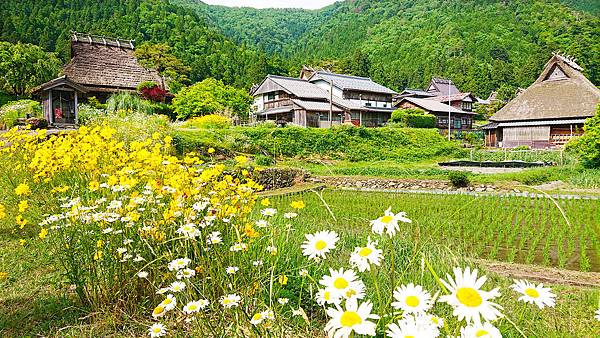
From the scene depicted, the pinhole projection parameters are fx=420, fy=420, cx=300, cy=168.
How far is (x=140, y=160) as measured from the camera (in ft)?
11.7

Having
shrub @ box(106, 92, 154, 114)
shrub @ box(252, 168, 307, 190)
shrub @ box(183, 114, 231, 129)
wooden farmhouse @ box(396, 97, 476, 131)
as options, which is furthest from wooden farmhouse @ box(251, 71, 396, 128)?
shrub @ box(252, 168, 307, 190)

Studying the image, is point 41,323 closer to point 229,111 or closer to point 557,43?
point 229,111

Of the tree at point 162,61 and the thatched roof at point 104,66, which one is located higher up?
the tree at point 162,61

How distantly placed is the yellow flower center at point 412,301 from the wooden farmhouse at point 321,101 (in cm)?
2967

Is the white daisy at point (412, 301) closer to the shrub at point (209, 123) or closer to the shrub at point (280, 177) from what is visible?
the shrub at point (280, 177)

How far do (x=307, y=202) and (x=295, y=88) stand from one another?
1013 inches

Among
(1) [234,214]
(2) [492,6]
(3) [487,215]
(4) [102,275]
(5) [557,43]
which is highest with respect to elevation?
(2) [492,6]

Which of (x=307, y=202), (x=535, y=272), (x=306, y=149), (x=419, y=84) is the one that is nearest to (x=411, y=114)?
(x=306, y=149)

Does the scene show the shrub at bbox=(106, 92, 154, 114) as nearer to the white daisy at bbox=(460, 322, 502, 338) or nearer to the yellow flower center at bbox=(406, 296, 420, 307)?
the yellow flower center at bbox=(406, 296, 420, 307)

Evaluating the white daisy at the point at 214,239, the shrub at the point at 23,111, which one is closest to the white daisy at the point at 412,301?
the white daisy at the point at 214,239

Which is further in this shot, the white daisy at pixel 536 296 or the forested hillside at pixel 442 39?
the forested hillside at pixel 442 39

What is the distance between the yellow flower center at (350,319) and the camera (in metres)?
0.97

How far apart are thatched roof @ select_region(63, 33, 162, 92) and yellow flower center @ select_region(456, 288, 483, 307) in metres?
24.1

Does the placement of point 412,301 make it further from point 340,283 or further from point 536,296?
point 536,296
